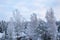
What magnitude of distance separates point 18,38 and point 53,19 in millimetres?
6072

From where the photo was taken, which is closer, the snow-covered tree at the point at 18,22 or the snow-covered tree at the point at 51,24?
the snow-covered tree at the point at 51,24

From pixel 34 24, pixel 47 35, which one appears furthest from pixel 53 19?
pixel 34 24

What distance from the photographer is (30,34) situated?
1917 cm

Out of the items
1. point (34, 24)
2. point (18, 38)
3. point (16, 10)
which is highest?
point (16, 10)

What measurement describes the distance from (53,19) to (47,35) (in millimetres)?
1657

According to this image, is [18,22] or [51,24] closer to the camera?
[51,24]

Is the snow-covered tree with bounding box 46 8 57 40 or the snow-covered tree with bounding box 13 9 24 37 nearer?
the snow-covered tree with bounding box 46 8 57 40

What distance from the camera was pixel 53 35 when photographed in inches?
660

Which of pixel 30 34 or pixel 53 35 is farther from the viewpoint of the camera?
pixel 30 34

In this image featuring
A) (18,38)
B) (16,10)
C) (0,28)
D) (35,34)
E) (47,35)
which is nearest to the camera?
(47,35)

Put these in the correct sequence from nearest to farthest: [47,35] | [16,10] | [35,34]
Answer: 1. [47,35]
2. [35,34]
3. [16,10]

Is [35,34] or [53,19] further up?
[53,19]

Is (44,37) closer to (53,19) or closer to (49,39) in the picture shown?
(49,39)

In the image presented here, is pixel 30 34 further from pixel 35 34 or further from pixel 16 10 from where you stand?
pixel 16 10
